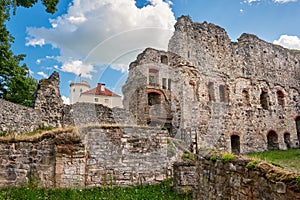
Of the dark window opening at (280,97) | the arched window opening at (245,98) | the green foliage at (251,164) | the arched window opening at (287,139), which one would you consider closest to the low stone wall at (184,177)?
the green foliage at (251,164)

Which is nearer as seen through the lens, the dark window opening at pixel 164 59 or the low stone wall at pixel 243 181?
the low stone wall at pixel 243 181

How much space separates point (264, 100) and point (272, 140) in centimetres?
333

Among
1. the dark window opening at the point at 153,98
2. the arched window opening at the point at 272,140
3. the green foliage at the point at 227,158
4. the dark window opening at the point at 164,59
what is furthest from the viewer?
the arched window opening at the point at 272,140

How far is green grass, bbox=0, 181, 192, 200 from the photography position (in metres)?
6.39

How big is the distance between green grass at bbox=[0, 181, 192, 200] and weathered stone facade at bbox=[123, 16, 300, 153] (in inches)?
282

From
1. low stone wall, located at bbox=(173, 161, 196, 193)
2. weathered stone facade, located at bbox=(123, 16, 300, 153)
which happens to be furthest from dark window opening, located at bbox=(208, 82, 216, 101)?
low stone wall, located at bbox=(173, 161, 196, 193)

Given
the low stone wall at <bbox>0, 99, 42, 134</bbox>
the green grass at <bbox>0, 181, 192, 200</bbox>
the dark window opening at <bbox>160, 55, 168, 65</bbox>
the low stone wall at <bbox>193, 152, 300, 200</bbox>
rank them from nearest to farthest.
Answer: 1. the low stone wall at <bbox>193, 152, 300, 200</bbox>
2. the green grass at <bbox>0, 181, 192, 200</bbox>
3. the low stone wall at <bbox>0, 99, 42, 134</bbox>
4. the dark window opening at <bbox>160, 55, 168, 65</bbox>

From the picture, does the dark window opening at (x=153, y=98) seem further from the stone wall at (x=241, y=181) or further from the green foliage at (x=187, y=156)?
the stone wall at (x=241, y=181)

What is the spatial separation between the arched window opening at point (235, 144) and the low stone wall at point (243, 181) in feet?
43.1

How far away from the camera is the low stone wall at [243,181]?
8.30ft

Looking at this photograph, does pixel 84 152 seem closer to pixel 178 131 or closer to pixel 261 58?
pixel 178 131

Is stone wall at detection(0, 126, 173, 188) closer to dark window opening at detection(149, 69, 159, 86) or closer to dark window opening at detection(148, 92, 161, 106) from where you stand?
dark window opening at detection(148, 92, 161, 106)

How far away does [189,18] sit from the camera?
17312 millimetres

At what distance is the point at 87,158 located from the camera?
7551 millimetres
